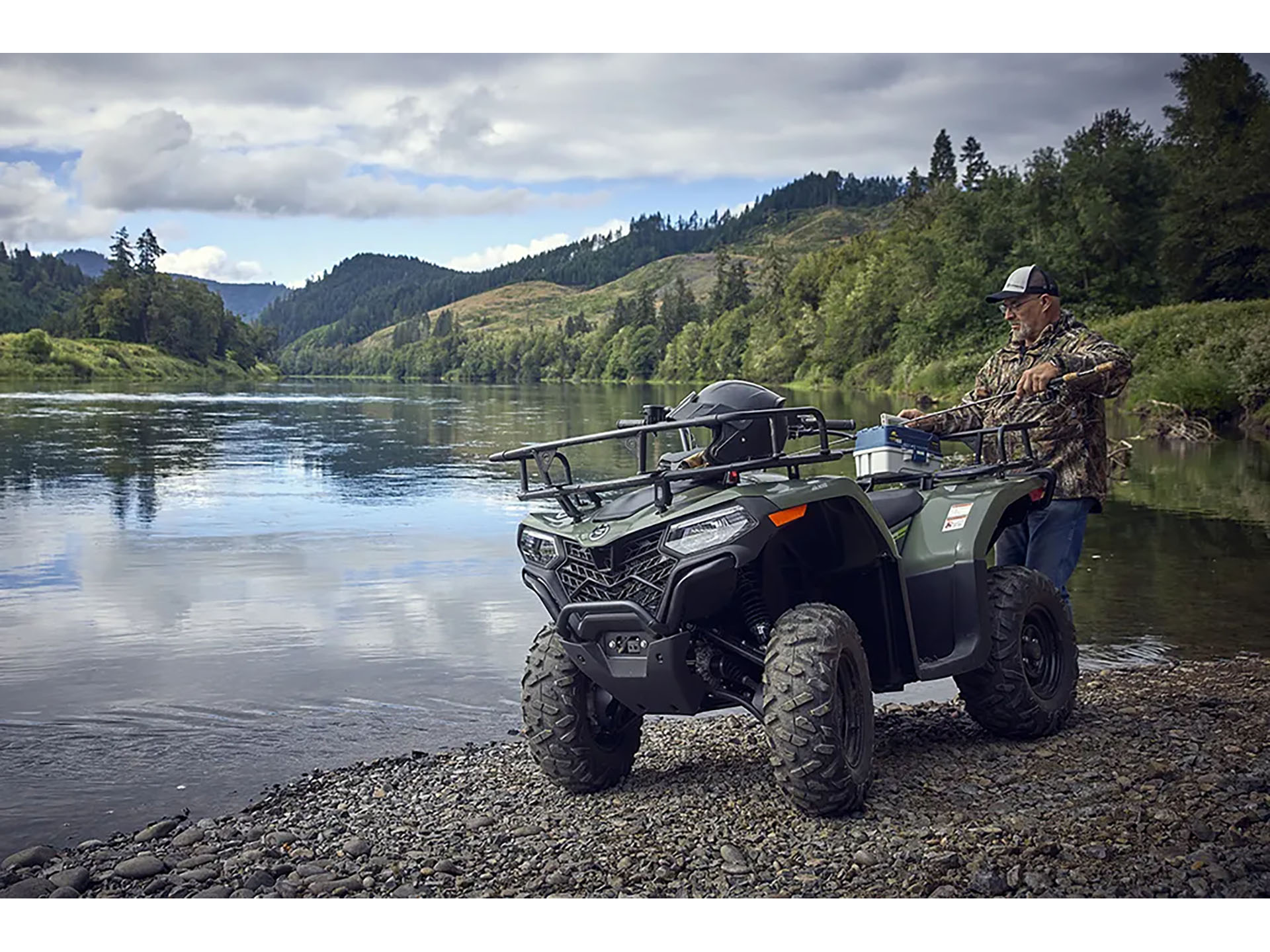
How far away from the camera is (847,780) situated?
478 cm

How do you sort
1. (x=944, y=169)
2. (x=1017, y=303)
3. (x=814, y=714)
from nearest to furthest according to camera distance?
(x=814, y=714)
(x=1017, y=303)
(x=944, y=169)

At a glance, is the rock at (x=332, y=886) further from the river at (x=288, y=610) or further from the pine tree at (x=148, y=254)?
the pine tree at (x=148, y=254)

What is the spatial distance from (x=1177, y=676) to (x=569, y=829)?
4.55 metres

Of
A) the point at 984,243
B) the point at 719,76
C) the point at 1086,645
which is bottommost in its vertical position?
the point at 1086,645

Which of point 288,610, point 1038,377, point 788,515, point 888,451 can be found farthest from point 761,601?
point 288,610

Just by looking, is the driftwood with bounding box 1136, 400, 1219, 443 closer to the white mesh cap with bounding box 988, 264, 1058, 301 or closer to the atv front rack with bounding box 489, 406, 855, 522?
the white mesh cap with bounding box 988, 264, 1058, 301

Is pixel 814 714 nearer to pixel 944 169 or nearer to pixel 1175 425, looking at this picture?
pixel 1175 425

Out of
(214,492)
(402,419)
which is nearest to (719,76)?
(214,492)

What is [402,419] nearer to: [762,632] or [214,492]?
[214,492]

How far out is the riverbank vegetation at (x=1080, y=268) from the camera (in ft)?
108

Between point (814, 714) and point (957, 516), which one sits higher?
point (957, 516)

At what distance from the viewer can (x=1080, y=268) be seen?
56250 mm

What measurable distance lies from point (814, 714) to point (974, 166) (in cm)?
8386

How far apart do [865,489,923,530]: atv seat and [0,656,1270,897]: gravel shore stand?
1104 millimetres
